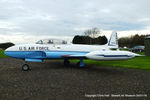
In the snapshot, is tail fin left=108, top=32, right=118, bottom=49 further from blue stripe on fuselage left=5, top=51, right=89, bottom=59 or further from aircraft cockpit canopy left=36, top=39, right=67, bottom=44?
aircraft cockpit canopy left=36, top=39, right=67, bottom=44

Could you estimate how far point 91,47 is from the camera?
450 inches

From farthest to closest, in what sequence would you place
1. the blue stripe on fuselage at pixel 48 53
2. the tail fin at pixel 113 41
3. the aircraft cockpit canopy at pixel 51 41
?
the tail fin at pixel 113 41
the aircraft cockpit canopy at pixel 51 41
the blue stripe on fuselage at pixel 48 53

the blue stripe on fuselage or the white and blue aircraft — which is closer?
the white and blue aircraft

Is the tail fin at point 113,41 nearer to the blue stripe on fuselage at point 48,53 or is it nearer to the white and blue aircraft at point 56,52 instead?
the white and blue aircraft at point 56,52

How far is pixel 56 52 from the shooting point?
1023cm

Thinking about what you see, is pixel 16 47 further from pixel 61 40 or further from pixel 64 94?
pixel 64 94

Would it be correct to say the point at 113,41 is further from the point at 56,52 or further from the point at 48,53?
the point at 48,53

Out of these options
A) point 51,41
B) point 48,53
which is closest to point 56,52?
point 48,53

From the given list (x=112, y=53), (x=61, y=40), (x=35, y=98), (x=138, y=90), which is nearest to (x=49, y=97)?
(x=35, y=98)

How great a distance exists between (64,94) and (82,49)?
6.77 m

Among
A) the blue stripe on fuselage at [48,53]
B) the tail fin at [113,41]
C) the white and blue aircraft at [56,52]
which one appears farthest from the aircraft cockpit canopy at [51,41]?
the tail fin at [113,41]

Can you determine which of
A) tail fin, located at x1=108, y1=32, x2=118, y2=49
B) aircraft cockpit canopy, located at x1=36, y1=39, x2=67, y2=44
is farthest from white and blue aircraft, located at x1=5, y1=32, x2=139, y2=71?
tail fin, located at x1=108, y1=32, x2=118, y2=49

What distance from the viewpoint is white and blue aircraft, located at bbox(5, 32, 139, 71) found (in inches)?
327

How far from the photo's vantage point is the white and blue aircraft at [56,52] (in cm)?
830
